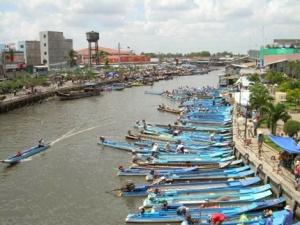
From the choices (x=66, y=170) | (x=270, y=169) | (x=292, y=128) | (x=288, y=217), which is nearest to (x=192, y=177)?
(x=270, y=169)

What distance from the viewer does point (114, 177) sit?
127ft

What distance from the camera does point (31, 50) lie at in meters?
185

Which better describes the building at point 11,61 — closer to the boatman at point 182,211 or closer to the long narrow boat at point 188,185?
the long narrow boat at point 188,185

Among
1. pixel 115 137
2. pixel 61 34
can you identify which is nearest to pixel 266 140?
pixel 115 137

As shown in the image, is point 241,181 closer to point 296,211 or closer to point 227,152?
point 296,211

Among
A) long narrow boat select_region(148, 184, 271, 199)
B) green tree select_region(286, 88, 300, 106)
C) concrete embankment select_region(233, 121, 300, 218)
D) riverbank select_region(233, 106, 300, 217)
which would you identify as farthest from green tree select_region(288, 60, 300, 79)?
long narrow boat select_region(148, 184, 271, 199)

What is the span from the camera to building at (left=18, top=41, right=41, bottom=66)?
600ft

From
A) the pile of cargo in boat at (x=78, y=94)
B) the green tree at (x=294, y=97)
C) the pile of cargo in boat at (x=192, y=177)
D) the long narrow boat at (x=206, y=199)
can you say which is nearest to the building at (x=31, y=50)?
the pile of cargo in boat at (x=78, y=94)

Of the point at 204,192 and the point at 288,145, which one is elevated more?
the point at 288,145

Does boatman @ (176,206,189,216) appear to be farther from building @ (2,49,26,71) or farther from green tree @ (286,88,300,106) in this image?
building @ (2,49,26,71)

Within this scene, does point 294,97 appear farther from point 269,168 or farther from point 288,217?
point 288,217

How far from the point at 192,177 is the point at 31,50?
159319mm

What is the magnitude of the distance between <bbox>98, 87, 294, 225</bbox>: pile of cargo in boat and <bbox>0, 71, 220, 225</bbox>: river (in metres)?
1.57

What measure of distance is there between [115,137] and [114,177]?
712 inches
